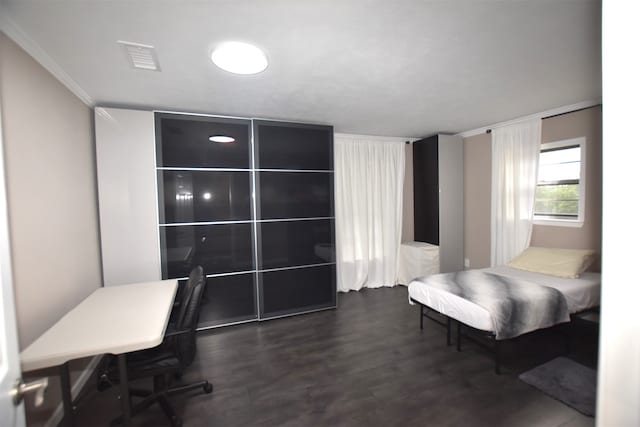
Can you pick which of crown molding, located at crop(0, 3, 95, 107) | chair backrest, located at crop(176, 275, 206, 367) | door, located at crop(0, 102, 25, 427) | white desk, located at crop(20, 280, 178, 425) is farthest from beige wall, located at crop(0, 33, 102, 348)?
door, located at crop(0, 102, 25, 427)

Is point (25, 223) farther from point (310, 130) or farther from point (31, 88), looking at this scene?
point (310, 130)

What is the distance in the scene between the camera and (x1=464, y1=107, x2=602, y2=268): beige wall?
3.07 metres

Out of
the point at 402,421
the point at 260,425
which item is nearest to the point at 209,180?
the point at 260,425

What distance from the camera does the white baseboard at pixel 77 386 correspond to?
1806 millimetres

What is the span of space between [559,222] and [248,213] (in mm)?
3923

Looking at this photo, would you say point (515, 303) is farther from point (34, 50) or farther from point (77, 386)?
point (34, 50)

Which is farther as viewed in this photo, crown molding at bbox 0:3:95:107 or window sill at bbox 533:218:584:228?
window sill at bbox 533:218:584:228

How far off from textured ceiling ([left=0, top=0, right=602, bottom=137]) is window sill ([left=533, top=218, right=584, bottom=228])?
141cm

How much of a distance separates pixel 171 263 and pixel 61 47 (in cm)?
209

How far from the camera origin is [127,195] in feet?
9.38

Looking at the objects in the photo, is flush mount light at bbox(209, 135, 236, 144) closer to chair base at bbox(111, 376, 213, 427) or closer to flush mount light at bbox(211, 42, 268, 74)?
flush mount light at bbox(211, 42, 268, 74)

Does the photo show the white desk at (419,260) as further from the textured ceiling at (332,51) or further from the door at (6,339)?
the door at (6,339)

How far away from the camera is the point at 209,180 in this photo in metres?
3.18

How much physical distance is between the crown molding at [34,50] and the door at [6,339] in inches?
56.9
